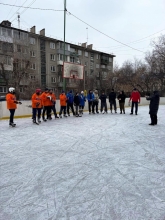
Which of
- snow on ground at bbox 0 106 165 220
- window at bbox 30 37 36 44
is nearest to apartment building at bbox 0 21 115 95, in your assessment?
window at bbox 30 37 36 44

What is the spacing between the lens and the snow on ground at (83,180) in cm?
208

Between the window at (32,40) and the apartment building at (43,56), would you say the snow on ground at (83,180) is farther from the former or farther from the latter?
the window at (32,40)

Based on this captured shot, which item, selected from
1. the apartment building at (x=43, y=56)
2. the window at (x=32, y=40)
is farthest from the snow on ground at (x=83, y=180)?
the window at (x=32, y=40)

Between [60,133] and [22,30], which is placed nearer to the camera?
[60,133]

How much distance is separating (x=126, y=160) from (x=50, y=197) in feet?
6.05

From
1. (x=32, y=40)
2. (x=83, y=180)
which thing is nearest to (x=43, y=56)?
(x=32, y=40)

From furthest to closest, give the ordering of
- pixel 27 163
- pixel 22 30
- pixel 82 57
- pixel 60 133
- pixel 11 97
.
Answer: pixel 82 57
pixel 22 30
pixel 11 97
pixel 60 133
pixel 27 163

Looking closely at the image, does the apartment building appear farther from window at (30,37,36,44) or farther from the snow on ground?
the snow on ground

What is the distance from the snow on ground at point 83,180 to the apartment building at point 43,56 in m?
22.0

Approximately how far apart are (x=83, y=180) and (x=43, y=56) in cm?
3566

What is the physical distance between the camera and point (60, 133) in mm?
6145

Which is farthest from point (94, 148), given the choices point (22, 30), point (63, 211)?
point (22, 30)

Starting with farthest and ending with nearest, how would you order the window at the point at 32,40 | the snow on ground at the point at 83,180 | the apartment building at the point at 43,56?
the window at the point at 32,40 → the apartment building at the point at 43,56 → the snow on ground at the point at 83,180

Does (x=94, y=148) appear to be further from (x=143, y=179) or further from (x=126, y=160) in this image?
(x=143, y=179)
